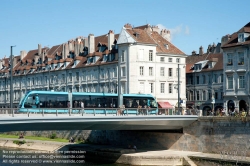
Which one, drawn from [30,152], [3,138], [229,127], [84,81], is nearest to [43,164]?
[30,152]

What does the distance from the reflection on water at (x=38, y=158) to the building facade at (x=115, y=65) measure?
16.1 m

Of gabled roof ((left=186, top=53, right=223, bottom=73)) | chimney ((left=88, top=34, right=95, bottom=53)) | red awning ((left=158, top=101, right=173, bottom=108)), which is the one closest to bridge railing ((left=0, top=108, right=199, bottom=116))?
red awning ((left=158, top=101, right=173, bottom=108))

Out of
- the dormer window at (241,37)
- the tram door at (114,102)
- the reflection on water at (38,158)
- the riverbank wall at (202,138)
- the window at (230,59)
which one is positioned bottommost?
the reflection on water at (38,158)

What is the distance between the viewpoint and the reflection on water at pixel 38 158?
51.9m

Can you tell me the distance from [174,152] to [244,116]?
8452 mm

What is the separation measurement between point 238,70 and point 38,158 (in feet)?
87.8

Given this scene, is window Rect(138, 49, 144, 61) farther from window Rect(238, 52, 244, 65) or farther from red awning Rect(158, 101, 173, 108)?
window Rect(238, 52, 244, 65)

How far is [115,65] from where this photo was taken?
7644 cm

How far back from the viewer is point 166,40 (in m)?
78.8

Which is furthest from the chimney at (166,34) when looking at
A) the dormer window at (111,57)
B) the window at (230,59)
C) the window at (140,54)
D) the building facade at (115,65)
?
the window at (230,59)

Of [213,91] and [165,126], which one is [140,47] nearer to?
[213,91]

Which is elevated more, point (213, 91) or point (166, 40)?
point (166, 40)

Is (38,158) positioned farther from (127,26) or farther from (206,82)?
(206,82)

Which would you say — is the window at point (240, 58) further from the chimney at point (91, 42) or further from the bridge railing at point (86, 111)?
the chimney at point (91, 42)
